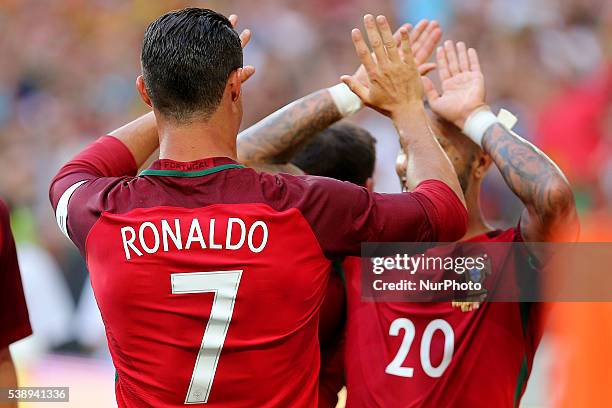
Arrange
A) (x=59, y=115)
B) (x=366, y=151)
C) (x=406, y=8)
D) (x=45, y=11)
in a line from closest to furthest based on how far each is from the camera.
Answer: (x=366, y=151)
(x=406, y=8)
(x=59, y=115)
(x=45, y=11)

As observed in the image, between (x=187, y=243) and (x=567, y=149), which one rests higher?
(x=187, y=243)

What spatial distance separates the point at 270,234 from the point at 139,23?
731cm

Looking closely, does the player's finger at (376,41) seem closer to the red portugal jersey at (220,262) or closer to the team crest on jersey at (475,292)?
the red portugal jersey at (220,262)

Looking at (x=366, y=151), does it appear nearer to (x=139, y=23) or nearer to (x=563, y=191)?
(x=563, y=191)

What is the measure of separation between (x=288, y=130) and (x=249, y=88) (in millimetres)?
4764

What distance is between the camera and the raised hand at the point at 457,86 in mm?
3113

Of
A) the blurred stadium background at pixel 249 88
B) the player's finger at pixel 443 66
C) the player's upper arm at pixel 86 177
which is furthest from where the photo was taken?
the blurred stadium background at pixel 249 88

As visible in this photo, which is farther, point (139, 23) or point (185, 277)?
point (139, 23)

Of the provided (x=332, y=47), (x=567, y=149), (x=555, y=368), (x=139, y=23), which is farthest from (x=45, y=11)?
(x=555, y=368)

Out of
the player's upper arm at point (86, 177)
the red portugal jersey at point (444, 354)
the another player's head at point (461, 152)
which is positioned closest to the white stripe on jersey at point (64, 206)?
the player's upper arm at point (86, 177)

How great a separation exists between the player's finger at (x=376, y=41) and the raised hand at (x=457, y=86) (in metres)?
0.51

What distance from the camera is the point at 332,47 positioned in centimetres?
783

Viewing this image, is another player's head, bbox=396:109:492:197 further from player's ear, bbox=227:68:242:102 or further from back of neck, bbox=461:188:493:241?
player's ear, bbox=227:68:242:102

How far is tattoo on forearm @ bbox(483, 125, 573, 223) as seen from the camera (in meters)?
2.77
